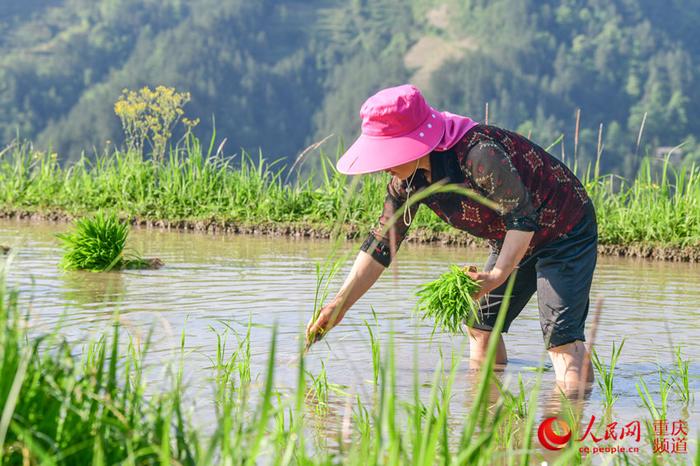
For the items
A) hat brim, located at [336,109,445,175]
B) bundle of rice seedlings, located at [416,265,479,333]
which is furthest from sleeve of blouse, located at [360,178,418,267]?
hat brim, located at [336,109,445,175]

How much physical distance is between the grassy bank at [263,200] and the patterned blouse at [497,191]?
5.49 meters

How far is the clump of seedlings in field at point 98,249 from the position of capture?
320 inches

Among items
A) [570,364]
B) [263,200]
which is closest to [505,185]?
[570,364]

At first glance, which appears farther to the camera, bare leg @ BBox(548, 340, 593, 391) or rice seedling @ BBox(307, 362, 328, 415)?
bare leg @ BBox(548, 340, 593, 391)

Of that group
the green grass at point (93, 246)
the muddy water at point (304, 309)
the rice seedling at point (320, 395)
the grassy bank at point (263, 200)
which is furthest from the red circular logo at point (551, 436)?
the grassy bank at point (263, 200)

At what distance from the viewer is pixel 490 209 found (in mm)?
4445

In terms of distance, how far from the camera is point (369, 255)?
4543 millimetres

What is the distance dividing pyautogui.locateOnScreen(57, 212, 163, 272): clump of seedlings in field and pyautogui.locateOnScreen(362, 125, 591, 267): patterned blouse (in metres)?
4.06

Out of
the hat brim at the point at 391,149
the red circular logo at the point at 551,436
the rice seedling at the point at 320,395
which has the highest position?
the hat brim at the point at 391,149

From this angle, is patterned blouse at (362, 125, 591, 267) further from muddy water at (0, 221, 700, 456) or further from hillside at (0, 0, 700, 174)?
hillside at (0, 0, 700, 174)

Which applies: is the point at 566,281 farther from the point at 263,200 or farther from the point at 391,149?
the point at 263,200

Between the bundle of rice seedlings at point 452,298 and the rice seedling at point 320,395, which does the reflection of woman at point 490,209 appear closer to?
the bundle of rice seedlings at point 452,298

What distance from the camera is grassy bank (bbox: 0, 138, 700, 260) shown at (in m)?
10.3

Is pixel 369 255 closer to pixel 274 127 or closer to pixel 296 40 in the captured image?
pixel 274 127
